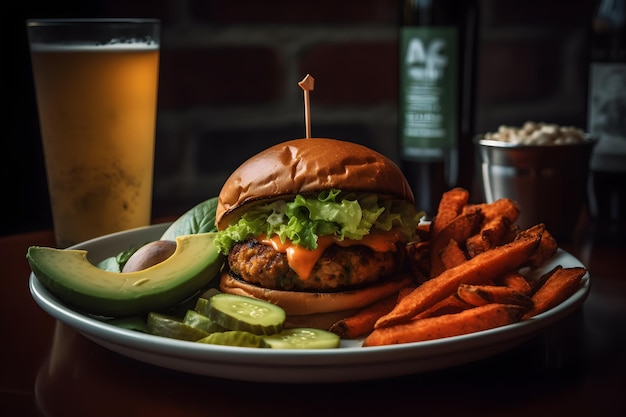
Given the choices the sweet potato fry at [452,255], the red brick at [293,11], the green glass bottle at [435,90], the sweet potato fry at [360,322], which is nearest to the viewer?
the sweet potato fry at [360,322]

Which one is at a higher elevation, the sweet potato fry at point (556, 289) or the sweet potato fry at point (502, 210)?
the sweet potato fry at point (502, 210)

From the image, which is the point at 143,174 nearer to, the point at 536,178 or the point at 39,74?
the point at 39,74

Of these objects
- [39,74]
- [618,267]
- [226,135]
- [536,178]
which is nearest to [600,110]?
[536,178]

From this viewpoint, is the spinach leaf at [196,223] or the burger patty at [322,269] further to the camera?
the spinach leaf at [196,223]

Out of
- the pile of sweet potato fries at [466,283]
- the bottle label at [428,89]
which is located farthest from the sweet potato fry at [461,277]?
the bottle label at [428,89]

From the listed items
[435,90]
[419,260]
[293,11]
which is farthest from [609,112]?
[293,11]

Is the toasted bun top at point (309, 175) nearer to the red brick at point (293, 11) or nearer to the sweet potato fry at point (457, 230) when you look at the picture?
the sweet potato fry at point (457, 230)
